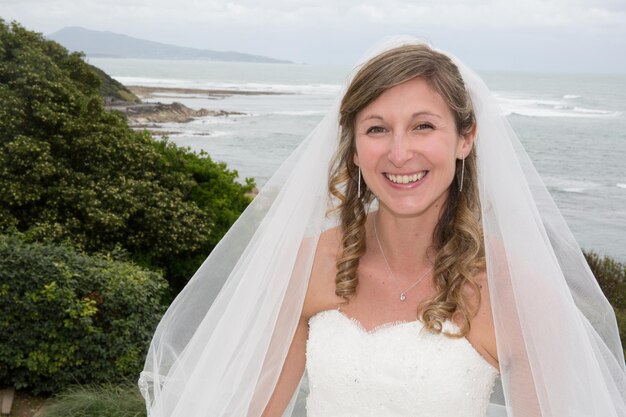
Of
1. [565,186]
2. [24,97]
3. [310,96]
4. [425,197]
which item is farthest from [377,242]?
[310,96]

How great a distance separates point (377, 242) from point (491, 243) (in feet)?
1.70

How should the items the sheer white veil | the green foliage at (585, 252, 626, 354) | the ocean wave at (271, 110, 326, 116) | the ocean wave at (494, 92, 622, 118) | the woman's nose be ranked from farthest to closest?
the ocean wave at (494, 92, 622, 118), the ocean wave at (271, 110, 326, 116), the green foliage at (585, 252, 626, 354), the woman's nose, the sheer white veil

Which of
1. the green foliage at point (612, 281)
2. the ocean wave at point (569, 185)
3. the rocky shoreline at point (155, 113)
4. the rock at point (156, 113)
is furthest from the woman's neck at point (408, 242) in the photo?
the rock at point (156, 113)

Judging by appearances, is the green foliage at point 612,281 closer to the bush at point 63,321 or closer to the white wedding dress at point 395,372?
the bush at point 63,321

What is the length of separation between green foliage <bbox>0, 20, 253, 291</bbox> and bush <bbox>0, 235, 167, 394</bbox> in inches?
103

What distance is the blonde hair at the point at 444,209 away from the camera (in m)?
2.61

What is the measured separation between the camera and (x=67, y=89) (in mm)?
11523

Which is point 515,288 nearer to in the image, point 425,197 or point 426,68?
point 425,197

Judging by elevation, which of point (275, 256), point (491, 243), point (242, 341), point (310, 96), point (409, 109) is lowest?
point (310, 96)

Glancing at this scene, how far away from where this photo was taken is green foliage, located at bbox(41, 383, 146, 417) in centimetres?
584

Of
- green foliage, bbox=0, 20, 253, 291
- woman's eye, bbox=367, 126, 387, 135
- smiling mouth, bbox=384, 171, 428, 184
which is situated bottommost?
green foliage, bbox=0, 20, 253, 291

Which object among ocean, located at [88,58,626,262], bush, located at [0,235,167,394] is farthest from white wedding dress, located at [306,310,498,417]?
ocean, located at [88,58,626,262]

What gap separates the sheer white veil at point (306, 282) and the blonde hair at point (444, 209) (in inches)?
3.3

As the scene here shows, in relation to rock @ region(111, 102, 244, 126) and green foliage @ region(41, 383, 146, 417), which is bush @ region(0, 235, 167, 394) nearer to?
green foliage @ region(41, 383, 146, 417)
